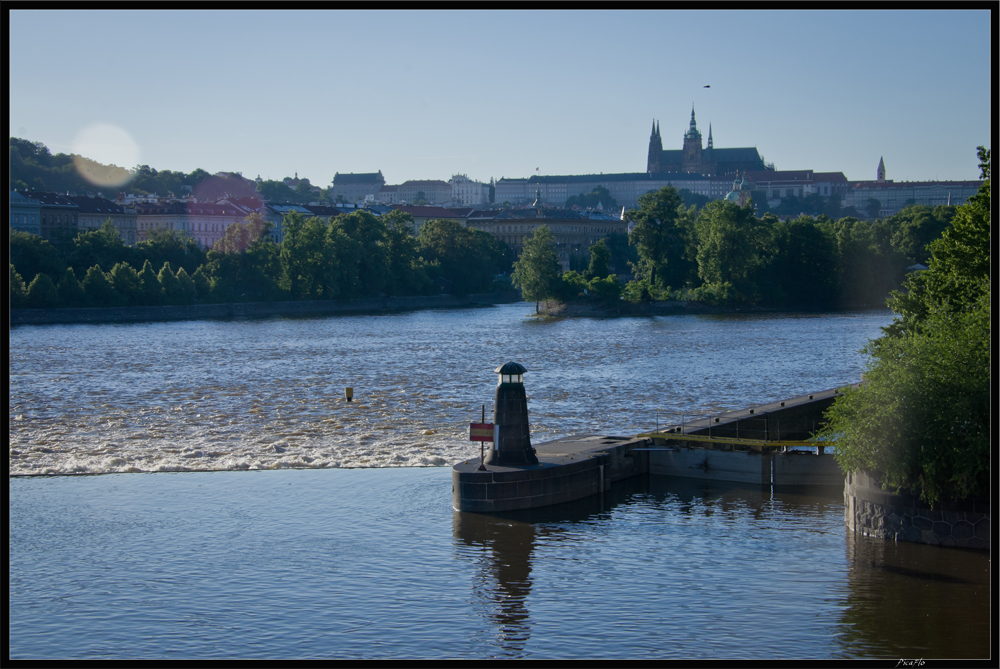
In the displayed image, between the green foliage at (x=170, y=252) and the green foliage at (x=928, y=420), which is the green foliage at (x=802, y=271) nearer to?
the green foliage at (x=170, y=252)

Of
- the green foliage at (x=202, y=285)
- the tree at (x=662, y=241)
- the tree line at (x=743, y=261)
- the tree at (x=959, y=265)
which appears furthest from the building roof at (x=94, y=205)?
the tree at (x=959, y=265)

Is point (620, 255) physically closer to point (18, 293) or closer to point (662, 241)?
point (662, 241)

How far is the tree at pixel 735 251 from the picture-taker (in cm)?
11025

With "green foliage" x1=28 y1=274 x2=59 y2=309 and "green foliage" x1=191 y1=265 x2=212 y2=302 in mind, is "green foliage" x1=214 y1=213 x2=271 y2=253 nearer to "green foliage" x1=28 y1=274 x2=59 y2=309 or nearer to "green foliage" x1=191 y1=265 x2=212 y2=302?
"green foliage" x1=191 y1=265 x2=212 y2=302

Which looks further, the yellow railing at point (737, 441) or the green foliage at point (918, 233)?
the green foliage at point (918, 233)

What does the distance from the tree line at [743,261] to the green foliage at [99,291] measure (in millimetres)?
39106

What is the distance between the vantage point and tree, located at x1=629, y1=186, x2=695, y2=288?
11588 cm

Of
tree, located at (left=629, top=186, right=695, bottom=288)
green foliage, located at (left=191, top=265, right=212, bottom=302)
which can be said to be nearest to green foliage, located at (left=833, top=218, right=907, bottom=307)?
tree, located at (left=629, top=186, right=695, bottom=288)

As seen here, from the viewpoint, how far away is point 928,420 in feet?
65.9

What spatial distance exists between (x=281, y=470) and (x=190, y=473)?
239 cm

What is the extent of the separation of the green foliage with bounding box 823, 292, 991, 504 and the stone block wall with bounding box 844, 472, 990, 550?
0.28 m

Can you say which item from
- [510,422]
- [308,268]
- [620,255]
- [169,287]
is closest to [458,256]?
[308,268]

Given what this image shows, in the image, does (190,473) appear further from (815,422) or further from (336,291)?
(336,291)

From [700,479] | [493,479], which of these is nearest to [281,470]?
[493,479]
